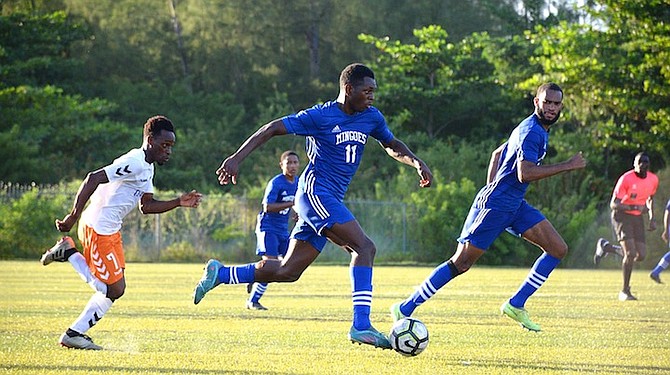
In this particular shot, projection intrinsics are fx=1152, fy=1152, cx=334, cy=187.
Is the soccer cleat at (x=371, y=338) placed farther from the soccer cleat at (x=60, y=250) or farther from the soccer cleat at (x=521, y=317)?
the soccer cleat at (x=60, y=250)

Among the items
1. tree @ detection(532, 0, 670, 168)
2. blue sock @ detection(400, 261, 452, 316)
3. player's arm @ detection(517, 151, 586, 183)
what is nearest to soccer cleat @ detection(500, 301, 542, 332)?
blue sock @ detection(400, 261, 452, 316)

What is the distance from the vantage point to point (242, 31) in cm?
5650

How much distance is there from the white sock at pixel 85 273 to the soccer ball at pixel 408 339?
103 inches

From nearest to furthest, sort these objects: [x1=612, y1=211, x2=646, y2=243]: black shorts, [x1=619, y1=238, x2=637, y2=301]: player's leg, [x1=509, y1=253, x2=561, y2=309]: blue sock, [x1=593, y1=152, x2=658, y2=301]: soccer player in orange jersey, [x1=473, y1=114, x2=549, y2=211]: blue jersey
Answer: [x1=473, y1=114, x2=549, y2=211]: blue jersey
[x1=509, y1=253, x2=561, y2=309]: blue sock
[x1=619, y1=238, x2=637, y2=301]: player's leg
[x1=593, y1=152, x2=658, y2=301]: soccer player in orange jersey
[x1=612, y1=211, x2=646, y2=243]: black shorts

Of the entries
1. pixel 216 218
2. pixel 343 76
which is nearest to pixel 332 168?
pixel 343 76

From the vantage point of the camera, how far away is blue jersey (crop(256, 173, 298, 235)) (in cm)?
1552

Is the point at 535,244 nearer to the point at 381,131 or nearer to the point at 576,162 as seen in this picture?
the point at 576,162

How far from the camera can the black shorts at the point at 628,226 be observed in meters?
17.2

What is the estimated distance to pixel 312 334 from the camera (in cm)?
1089

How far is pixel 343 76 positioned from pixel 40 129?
38.2 metres

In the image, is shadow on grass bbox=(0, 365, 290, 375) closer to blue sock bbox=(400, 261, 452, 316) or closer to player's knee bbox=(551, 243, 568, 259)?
blue sock bbox=(400, 261, 452, 316)

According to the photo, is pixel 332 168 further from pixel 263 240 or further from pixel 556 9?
pixel 556 9

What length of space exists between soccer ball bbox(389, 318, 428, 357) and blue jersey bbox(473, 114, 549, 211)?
95.5 inches

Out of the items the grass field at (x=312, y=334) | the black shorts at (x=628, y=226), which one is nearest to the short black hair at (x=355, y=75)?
the grass field at (x=312, y=334)
